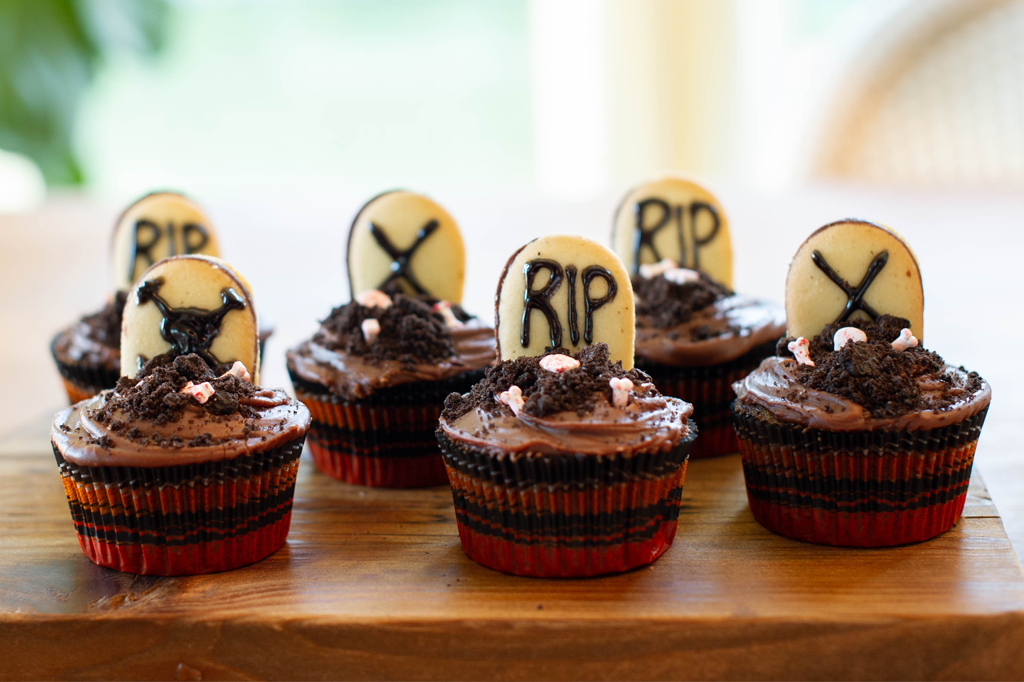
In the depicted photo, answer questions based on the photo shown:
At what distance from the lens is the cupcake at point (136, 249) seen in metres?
3.95

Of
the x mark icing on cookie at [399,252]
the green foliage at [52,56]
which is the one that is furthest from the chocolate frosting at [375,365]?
the green foliage at [52,56]

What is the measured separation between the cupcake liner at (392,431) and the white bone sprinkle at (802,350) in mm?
1099

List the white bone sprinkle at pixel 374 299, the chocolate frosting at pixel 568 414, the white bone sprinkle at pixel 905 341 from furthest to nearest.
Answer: the white bone sprinkle at pixel 374 299
the white bone sprinkle at pixel 905 341
the chocolate frosting at pixel 568 414

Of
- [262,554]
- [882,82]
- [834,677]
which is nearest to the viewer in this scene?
[834,677]

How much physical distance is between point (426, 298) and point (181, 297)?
3.20ft

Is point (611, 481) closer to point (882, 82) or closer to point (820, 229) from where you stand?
point (820, 229)

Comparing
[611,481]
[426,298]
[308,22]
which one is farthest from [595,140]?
[611,481]

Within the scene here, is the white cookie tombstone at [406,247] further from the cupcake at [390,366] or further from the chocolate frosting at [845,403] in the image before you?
the chocolate frosting at [845,403]

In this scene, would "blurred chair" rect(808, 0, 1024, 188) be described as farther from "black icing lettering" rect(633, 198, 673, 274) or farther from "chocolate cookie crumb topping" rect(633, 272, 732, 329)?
"chocolate cookie crumb topping" rect(633, 272, 732, 329)

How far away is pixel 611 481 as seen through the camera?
2.57 metres

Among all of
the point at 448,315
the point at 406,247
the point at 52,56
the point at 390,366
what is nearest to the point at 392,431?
the point at 390,366

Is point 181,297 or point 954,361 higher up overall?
point 181,297

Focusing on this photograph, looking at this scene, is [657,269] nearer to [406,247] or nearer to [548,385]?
[406,247]

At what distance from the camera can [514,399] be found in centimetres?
266
